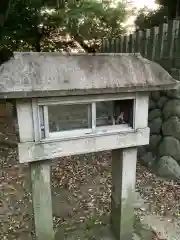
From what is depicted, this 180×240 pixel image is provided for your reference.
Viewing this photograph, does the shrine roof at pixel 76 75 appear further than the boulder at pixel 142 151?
No

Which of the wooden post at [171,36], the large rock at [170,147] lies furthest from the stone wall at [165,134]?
the wooden post at [171,36]

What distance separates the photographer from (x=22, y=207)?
3.65 metres

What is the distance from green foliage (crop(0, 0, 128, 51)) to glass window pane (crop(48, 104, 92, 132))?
5.65m

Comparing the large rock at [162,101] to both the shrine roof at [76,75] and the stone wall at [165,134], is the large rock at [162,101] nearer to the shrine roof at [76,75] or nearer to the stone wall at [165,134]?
the stone wall at [165,134]

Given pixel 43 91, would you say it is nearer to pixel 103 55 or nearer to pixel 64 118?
pixel 64 118

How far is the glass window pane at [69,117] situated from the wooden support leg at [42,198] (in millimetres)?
407

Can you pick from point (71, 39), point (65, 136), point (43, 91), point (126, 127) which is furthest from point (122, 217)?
point (71, 39)

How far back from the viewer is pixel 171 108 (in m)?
4.33

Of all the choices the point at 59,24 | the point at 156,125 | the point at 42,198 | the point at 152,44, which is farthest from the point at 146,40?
the point at 59,24

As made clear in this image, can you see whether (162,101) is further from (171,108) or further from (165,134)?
(165,134)

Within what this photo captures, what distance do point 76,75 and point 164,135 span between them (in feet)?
9.89

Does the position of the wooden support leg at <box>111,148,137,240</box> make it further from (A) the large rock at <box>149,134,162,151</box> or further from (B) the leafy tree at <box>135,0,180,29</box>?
(B) the leafy tree at <box>135,0,180,29</box>

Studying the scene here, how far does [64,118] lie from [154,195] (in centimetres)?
246

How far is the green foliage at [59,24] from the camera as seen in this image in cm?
733
